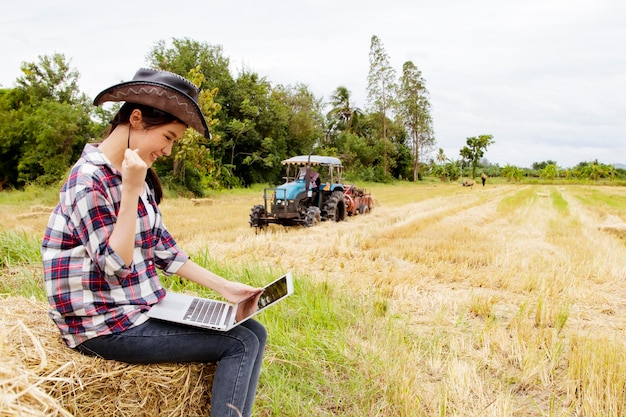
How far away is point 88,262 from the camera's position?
159 centimetres

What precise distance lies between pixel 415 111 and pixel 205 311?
4185 centimetres

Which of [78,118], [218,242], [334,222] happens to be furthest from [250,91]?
[218,242]

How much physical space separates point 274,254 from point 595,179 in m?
55.6

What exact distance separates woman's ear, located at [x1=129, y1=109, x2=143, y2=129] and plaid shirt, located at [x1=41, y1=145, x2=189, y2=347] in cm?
18

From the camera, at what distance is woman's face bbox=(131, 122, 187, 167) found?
5.70 ft

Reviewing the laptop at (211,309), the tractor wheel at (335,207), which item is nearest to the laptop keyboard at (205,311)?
the laptop at (211,309)

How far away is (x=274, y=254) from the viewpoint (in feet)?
21.8

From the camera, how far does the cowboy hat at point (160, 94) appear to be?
1717 mm

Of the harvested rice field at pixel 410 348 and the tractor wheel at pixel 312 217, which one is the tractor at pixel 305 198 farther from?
the harvested rice field at pixel 410 348

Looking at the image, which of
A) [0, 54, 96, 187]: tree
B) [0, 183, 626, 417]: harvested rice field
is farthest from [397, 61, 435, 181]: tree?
[0, 183, 626, 417]: harvested rice field

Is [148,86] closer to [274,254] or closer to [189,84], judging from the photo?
[189,84]

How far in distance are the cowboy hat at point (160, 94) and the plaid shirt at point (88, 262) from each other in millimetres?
261

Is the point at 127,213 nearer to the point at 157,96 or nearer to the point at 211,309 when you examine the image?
the point at 157,96

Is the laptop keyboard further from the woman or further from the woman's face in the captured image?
the woman's face
